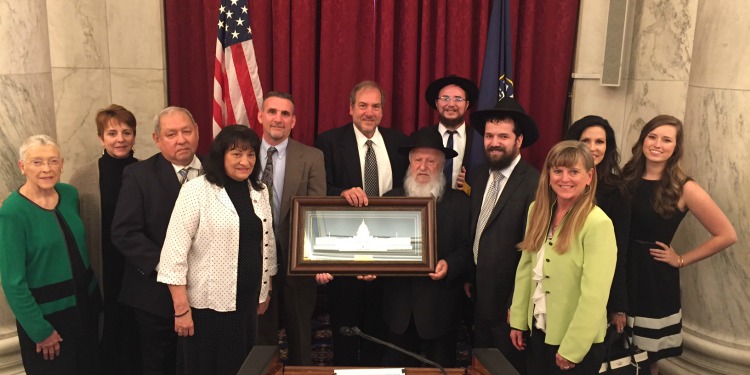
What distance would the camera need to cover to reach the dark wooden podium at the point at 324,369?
8.04ft

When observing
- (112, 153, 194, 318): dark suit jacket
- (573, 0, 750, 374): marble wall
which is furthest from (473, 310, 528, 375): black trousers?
(112, 153, 194, 318): dark suit jacket

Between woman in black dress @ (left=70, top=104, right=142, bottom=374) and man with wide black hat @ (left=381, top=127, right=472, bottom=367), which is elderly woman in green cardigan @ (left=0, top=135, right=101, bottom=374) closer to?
woman in black dress @ (left=70, top=104, right=142, bottom=374)

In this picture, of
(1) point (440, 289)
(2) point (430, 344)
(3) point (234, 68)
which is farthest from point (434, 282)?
(3) point (234, 68)

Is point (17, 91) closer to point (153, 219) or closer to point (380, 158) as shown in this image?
point (153, 219)

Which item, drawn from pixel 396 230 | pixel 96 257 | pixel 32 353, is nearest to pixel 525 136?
pixel 396 230

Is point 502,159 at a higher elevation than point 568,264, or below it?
higher

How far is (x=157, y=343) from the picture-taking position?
351 cm

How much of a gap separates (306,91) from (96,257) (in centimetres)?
218

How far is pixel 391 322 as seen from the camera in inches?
143

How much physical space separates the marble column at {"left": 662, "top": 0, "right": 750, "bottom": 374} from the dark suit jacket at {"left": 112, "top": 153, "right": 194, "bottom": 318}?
10.2 feet

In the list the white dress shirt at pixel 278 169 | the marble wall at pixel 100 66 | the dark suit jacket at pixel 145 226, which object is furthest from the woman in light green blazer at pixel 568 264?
the marble wall at pixel 100 66

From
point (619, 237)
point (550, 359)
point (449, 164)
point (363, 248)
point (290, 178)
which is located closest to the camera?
point (550, 359)

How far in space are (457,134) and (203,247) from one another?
196cm

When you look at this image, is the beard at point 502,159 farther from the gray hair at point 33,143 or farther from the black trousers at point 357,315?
the gray hair at point 33,143
